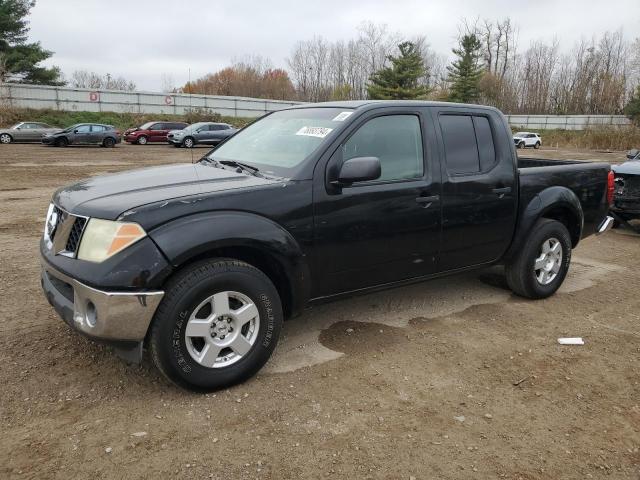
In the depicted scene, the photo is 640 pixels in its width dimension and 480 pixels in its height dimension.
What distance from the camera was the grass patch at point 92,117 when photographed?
124 feet

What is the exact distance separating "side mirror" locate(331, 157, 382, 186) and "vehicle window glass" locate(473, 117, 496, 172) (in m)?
1.46

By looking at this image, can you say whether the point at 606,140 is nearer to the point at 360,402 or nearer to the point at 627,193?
the point at 627,193

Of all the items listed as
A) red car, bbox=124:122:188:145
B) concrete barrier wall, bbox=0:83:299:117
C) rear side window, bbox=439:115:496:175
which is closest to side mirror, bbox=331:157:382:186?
rear side window, bbox=439:115:496:175

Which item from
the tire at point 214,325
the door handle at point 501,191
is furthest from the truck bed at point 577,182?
the tire at point 214,325

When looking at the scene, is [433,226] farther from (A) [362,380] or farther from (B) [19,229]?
(B) [19,229]

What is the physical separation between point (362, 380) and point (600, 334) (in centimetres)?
227

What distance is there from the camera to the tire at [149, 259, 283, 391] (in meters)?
2.99

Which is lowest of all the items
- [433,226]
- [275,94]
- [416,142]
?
[433,226]

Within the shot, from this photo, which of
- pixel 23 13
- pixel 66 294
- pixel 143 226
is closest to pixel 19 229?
pixel 66 294

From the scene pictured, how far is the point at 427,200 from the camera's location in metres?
4.05

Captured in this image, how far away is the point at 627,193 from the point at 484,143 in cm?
503

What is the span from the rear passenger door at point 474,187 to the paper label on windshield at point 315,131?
3.46ft

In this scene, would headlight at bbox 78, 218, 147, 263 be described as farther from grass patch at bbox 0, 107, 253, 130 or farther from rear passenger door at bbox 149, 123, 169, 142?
grass patch at bbox 0, 107, 253, 130

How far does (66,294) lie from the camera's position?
3152 millimetres
